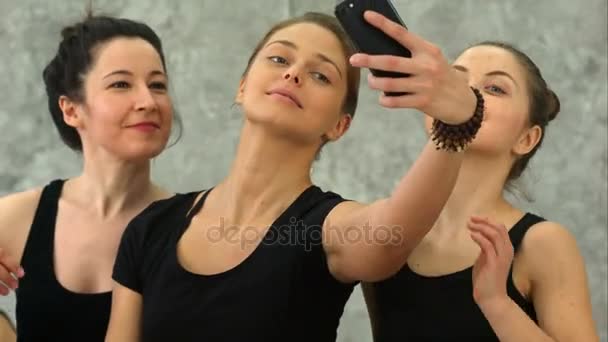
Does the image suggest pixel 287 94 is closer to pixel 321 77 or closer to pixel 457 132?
pixel 321 77

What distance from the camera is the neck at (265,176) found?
1.06 meters

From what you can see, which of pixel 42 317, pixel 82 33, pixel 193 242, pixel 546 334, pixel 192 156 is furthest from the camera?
pixel 192 156

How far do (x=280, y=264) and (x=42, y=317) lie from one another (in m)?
0.43

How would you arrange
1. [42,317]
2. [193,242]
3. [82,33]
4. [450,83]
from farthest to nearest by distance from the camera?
1. [82,33]
2. [42,317]
3. [193,242]
4. [450,83]

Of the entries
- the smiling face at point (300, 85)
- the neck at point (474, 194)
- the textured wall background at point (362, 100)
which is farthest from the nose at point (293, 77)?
Answer: the textured wall background at point (362, 100)

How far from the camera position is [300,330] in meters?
0.98

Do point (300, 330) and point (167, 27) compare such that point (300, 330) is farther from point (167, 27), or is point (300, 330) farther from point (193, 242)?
point (167, 27)

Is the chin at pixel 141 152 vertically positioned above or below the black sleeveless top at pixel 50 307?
above

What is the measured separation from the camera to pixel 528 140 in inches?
44.6

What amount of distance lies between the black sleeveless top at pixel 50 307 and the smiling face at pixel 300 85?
0.37 m

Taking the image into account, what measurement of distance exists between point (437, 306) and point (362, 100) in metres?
0.90

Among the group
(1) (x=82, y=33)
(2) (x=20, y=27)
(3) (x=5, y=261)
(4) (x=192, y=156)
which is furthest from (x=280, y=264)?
(2) (x=20, y=27)

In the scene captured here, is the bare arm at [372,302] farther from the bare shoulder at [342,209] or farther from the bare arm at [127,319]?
the bare arm at [127,319]

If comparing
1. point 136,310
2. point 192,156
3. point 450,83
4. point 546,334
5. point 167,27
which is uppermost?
point 167,27
